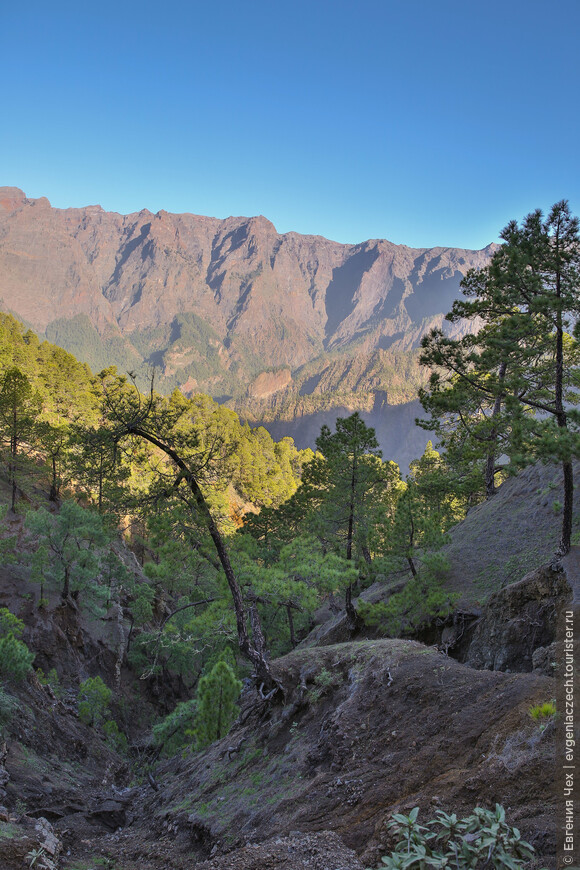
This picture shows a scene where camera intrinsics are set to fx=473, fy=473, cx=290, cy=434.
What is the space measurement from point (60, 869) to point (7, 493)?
32.0 meters

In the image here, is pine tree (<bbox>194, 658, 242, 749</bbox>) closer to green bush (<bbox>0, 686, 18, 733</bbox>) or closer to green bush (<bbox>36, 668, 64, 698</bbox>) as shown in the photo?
green bush (<bbox>0, 686, 18, 733</bbox>)

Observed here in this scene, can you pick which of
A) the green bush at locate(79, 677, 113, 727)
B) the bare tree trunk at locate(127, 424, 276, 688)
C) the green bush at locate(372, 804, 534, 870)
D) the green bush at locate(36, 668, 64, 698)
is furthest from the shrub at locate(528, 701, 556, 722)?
the green bush at locate(36, 668, 64, 698)

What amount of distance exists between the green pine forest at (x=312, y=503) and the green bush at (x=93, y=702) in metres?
0.11

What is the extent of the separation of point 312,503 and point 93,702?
49.3 feet

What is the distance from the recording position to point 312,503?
29.0m

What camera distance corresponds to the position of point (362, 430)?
60.6 ft

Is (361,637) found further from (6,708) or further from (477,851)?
(477,851)

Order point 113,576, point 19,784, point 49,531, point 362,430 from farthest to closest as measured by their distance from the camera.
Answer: point 113,576, point 49,531, point 362,430, point 19,784

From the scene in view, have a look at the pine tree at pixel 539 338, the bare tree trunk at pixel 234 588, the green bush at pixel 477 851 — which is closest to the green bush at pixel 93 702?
the bare tree trunk at pixel 234 588

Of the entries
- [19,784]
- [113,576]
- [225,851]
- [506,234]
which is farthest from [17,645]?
[506,234]

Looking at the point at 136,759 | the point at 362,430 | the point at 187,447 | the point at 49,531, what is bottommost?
the point at 136,759

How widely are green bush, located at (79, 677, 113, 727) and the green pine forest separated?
4.2 inches

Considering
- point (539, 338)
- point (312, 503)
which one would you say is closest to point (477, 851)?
point (539, 338)

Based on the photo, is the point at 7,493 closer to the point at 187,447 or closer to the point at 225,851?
the point at 187,447
